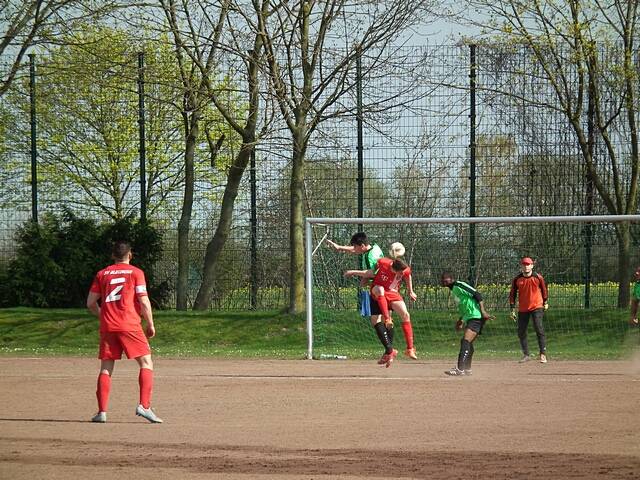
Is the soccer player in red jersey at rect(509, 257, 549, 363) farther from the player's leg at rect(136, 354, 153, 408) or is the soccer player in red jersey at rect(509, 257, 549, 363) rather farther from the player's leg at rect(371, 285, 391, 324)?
the player's leg at rect(136, 354, 153, 408)

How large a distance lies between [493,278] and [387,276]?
517cm

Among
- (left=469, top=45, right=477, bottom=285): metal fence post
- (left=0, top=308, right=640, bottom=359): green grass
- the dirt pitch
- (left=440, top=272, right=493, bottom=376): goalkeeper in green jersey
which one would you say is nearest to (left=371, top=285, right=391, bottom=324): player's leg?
the dirt pitch

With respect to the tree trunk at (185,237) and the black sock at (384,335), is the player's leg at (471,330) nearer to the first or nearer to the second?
the black sock at (384,335)

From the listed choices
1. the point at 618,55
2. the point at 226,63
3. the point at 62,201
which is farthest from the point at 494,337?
the point at 62,201

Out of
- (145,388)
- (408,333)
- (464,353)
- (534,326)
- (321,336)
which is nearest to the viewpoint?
(145,388)

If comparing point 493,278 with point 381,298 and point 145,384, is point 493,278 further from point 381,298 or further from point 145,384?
point 145,384

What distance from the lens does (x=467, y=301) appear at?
596 inches

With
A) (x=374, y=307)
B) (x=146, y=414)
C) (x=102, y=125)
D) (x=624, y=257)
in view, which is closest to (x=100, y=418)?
(x=146, y=414)

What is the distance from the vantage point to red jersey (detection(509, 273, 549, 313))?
17391 millimetres

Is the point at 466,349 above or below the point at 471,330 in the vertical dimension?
below

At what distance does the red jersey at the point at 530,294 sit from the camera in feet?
57.1

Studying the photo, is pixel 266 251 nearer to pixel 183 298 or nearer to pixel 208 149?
pixel 183 298

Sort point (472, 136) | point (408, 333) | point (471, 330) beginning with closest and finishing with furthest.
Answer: point (471, 330) → point (408, 333) → point (472, 136)

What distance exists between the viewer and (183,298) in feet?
81.7
